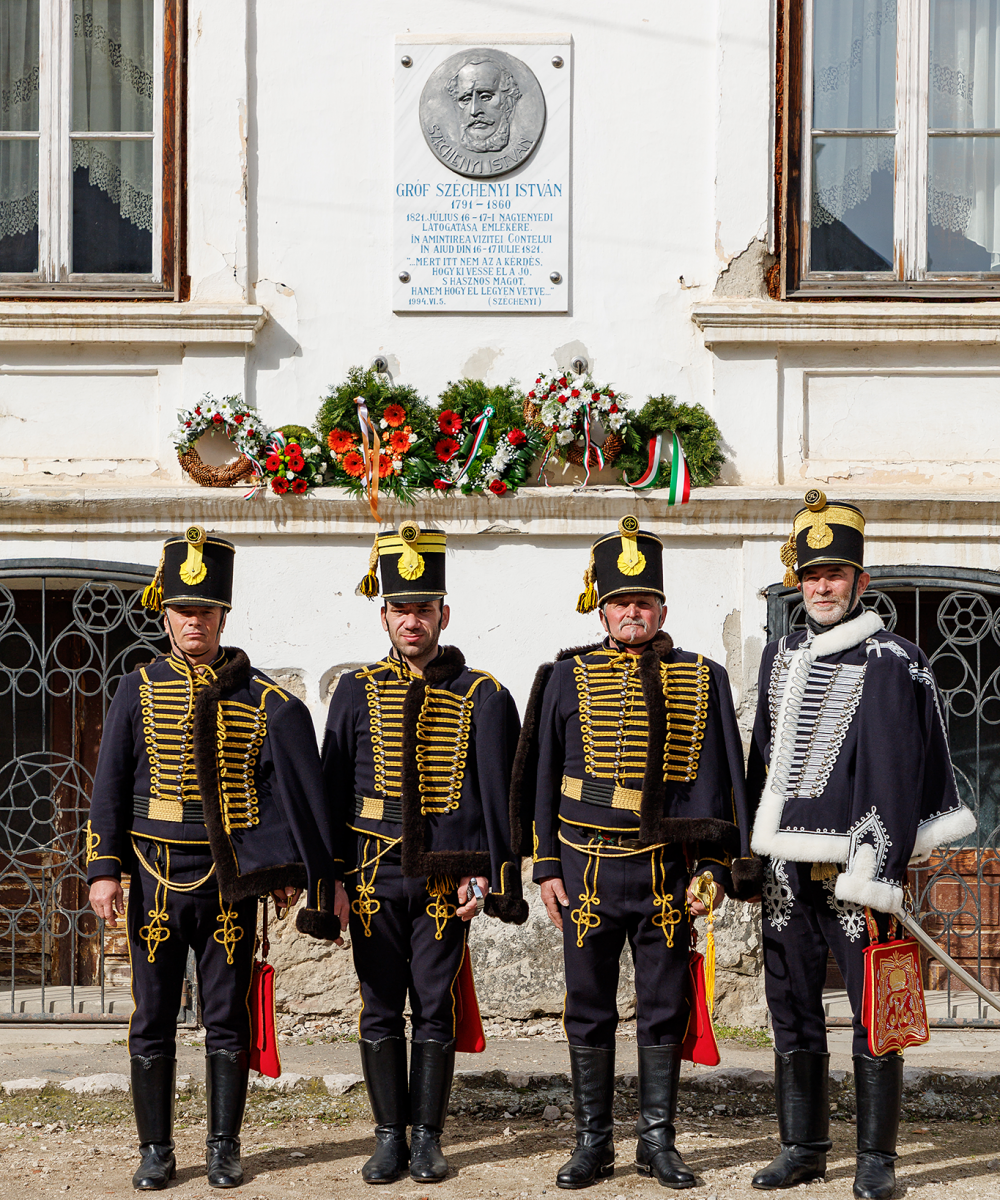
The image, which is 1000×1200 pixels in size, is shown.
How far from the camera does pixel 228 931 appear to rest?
421 centimetres

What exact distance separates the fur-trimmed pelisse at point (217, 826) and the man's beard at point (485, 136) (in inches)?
130

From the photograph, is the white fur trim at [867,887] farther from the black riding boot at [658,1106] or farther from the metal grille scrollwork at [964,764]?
the metal grille scrollwork at [964,764]

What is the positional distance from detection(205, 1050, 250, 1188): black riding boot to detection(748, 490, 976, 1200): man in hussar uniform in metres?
1.61

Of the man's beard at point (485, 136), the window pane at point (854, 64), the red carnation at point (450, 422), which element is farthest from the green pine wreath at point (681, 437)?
the window pane at point (854, 64)

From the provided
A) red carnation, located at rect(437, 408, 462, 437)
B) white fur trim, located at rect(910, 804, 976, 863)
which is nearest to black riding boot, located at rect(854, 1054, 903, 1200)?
white fur trim, located at rect(910, 804, 976, 863)

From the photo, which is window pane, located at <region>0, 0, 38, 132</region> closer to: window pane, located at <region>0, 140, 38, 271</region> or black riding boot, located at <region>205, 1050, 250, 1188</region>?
window pane, located at <region>0, 140, 38, 271</region>

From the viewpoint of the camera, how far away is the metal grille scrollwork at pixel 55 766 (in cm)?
636

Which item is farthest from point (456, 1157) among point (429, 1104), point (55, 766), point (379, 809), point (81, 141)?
point (81, 141)

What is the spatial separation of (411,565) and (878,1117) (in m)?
2.19

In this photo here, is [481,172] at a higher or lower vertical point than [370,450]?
higher

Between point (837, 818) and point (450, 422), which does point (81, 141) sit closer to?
point (450, 422)

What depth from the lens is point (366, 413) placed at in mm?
6277

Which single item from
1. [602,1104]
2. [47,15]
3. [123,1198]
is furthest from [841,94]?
[123,1198]

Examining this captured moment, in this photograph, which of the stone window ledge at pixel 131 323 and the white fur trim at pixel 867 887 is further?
the stone window ledge at pixel 131 323
